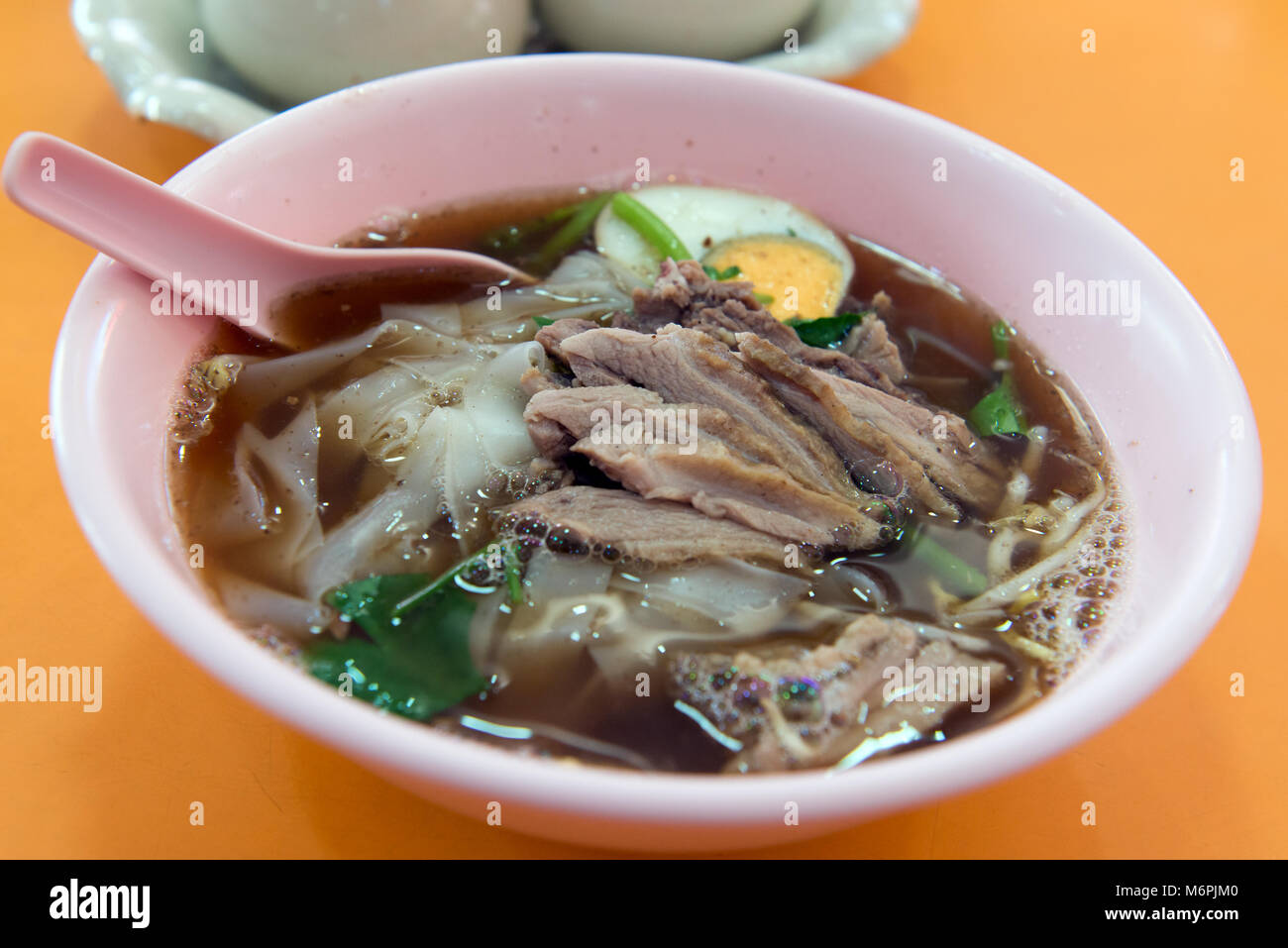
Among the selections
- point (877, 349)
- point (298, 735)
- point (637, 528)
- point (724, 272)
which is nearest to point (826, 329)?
point (877, 349)

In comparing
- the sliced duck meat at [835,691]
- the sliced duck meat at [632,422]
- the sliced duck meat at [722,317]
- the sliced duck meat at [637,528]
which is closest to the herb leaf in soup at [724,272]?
the sliced duck meat at [722,317]

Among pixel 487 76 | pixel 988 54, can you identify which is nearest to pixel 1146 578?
pixel 487 76

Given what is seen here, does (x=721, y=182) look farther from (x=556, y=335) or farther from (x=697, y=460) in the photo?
(x=697, y=460)

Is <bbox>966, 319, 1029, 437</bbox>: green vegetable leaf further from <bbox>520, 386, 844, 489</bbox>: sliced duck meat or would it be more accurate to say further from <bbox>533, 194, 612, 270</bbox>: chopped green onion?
<bbox>533, 194, 612, 270</bbox>: chopped green onion

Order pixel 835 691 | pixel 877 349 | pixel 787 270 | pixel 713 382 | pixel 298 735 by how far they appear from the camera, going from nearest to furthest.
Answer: pixel 835 691 → pixel 298 735 → pixel 713 382 → pixel 877 349 → pixel 787 270
